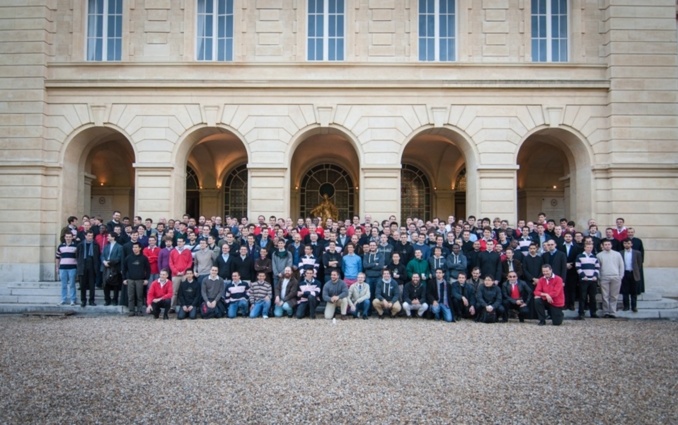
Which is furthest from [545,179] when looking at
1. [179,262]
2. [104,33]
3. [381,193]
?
[104,33]

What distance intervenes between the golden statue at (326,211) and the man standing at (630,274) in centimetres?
1196

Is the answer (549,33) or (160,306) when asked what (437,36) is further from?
(160,306)

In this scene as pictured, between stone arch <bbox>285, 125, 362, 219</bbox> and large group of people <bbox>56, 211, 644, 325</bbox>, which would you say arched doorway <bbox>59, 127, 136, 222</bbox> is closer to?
large group of people <bbox>56, 211, 644, 325</bbox>

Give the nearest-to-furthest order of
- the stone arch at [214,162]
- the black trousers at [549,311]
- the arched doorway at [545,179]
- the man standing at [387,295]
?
the black trousers at [549,311] → the man standing at [387,295] → the arched doorway at [545,179] → the stone arch at [214,162]

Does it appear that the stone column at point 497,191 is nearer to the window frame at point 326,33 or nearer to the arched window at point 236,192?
the window frame at point 326,33

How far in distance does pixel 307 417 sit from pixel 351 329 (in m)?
4.42

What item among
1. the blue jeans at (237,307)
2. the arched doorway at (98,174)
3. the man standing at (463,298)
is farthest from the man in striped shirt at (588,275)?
the arched doorway at (98,174)

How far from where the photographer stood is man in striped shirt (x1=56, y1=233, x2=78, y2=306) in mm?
11406

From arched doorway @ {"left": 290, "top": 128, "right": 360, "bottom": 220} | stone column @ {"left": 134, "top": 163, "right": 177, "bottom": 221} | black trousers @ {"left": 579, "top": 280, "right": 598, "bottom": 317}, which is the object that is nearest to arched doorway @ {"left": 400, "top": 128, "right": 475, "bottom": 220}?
arched doorway @ {"left": 290, "top": 128, "right": 360, "bottom": 220}

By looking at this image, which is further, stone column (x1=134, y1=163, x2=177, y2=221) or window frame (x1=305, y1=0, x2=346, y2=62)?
window frame (x1=305, y1=0, x2=346, y2=62)

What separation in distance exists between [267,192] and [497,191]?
699 centimetres

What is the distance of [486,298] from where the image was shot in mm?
10266

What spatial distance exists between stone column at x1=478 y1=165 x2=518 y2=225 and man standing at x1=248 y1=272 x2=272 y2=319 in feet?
23.9

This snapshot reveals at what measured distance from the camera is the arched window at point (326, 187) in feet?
70.9
